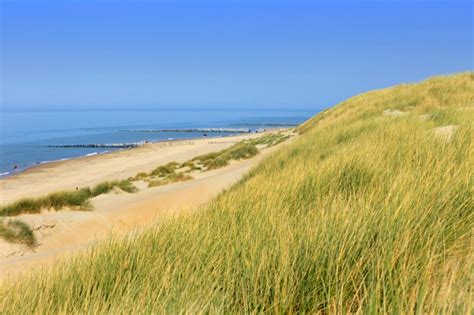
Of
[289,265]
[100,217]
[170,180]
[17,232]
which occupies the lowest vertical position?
[170,180]

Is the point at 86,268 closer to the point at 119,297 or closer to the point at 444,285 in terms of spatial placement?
the point at 119,297

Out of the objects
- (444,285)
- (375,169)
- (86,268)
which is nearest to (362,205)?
(444,285)

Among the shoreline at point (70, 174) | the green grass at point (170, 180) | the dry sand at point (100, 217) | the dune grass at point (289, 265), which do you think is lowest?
the shoreline at point (70, 174)

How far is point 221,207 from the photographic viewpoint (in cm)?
426

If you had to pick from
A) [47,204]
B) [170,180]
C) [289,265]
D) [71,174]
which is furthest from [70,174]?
[289,265]

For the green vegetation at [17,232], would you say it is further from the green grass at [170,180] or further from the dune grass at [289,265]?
the green grass at [170,180]

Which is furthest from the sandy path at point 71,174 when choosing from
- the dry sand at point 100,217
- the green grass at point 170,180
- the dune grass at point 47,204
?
the dune grass at point 47,204

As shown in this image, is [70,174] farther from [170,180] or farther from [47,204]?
[47,204]

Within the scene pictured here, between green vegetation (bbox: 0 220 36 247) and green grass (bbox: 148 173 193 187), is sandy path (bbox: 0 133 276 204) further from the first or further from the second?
green vegetation (bbox: 0 220 36 247)

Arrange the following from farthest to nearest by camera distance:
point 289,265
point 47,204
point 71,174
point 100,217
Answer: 1. point 71,174
2. point 47,204
3. point 100,217
4. point 289,265

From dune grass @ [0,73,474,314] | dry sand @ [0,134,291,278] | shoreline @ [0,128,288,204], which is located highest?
dune grass @ [0,73,474,314]

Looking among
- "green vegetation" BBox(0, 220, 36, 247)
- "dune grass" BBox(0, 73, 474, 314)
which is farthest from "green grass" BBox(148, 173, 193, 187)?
"dune grass" BBox(0, 73, 474, 314)

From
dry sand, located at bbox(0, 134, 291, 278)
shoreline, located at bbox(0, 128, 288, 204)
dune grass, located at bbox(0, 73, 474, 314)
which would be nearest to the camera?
dune grass, located at bbox(0, 73, 474, 314)

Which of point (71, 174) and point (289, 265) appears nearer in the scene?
point (289, 265)
